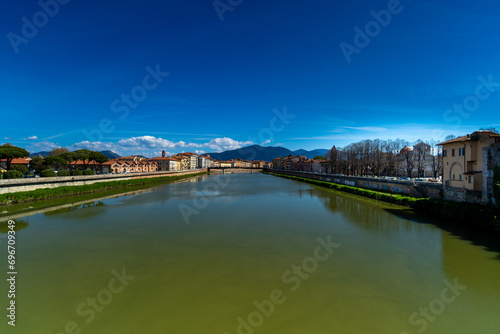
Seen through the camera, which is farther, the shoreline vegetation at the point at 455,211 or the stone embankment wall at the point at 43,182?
the stone embankment wall at the point at 43,182

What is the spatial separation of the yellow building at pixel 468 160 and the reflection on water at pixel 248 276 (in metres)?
5.27

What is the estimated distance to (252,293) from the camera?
605 cm

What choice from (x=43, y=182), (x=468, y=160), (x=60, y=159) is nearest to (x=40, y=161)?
(x=60, y=159)

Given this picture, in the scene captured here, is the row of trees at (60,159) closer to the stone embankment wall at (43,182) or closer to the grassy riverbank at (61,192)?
the stone embankment wall at (43,182)

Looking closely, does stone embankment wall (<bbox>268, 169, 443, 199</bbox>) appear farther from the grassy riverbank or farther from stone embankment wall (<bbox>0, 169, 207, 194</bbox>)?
stone embankment wall (<bbox>0, 169, 207, 194</bbox>)


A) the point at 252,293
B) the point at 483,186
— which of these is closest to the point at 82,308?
the point at 252,293

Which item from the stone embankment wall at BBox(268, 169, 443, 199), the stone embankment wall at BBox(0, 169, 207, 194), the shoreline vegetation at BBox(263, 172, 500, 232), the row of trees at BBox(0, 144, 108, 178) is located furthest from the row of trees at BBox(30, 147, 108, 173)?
the shoreline vegetation at BBox(263, 172, 500, 232)

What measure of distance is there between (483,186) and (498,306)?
1172cm

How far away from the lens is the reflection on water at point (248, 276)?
16.4 feet

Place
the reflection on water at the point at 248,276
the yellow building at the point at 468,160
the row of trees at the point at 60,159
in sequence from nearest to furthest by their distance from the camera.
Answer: the reflection on water at the point at 248,276 < the yellow building at the point at 468,160 < the row of trees at the point at 60,159

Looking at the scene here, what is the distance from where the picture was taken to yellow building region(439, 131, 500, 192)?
47.6ft

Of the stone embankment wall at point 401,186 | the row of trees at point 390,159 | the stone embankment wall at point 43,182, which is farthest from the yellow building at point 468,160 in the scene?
the stone embankment wall at point 43,182

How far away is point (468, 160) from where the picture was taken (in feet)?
50.1

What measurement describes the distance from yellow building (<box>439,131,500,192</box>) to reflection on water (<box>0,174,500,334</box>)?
527 centimetres
